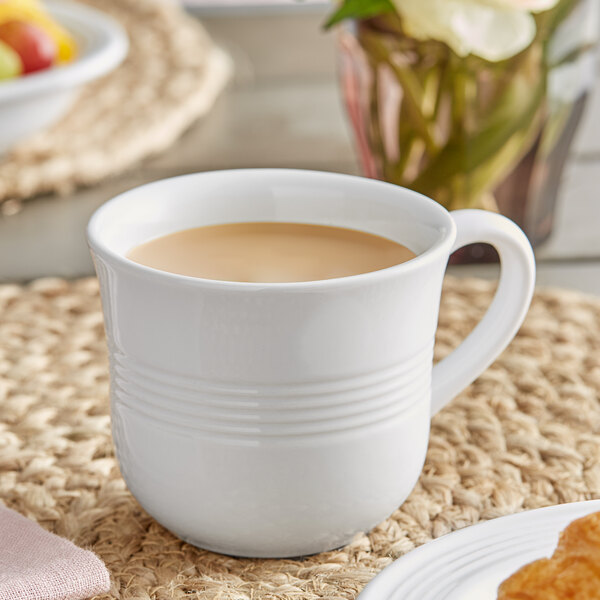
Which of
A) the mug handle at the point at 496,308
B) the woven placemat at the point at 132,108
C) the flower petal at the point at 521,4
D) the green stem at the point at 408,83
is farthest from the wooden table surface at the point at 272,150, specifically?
the mug handle at the point at 496,308

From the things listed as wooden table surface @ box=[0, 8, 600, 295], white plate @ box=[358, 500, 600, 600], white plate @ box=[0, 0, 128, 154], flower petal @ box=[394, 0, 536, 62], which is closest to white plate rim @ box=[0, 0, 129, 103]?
white plate @ box=[0, 0, 128, 154]

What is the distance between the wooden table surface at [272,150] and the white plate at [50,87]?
8 cm

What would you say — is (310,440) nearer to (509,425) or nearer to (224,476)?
(224,476)

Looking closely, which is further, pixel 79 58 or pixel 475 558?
pixel 79 58

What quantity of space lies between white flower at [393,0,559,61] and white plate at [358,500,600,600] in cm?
39

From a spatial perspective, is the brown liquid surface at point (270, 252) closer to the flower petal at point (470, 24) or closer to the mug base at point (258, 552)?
the mug base at point (258, 552)

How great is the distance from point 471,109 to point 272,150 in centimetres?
34

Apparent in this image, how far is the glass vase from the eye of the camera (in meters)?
0.78

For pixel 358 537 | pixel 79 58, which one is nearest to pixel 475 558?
pixel 358 537

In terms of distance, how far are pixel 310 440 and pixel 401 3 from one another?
38cm

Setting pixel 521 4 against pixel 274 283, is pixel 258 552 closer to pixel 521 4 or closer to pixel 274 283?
pixel 274 283

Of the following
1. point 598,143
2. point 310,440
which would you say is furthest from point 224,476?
point 598,143

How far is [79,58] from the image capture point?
1066mm

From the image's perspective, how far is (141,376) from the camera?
0.44 metres
